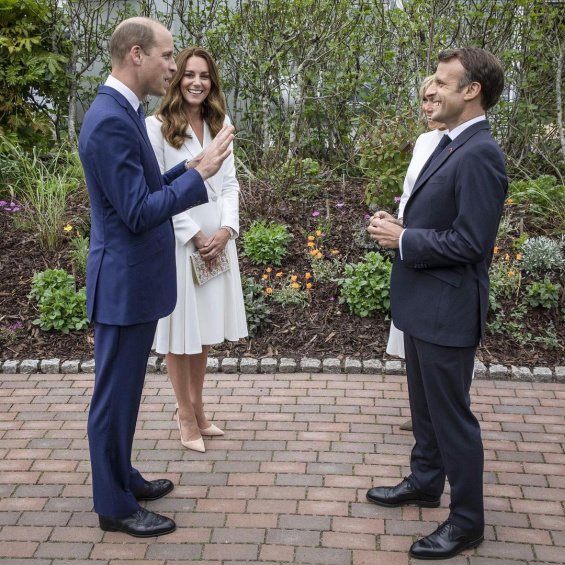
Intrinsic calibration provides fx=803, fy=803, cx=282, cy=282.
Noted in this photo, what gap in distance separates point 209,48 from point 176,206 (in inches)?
233

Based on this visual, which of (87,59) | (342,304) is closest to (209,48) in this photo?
(87,59)

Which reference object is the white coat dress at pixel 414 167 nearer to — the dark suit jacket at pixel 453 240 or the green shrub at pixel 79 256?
the dark suit jacket at pixel 453 240

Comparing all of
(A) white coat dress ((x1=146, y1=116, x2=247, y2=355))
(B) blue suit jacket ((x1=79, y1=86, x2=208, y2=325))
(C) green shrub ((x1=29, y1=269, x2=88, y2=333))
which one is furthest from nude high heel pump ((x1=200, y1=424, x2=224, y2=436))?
(C) green shrub ((x1=29, y1=269, x2=88, y2=333))

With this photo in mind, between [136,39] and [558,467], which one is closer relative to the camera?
[136,39]

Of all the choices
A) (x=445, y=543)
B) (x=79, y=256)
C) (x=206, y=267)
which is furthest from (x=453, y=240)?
(x=79, y=256)

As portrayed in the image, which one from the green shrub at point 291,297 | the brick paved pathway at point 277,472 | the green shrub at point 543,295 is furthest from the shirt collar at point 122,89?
the green shrub at point 543,295

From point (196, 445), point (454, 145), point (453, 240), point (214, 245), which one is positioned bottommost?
point (196, 445)

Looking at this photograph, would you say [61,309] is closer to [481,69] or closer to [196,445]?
[196,445]

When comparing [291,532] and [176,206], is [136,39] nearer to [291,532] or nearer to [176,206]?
[176,206]

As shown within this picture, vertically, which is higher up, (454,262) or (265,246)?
(454,262)

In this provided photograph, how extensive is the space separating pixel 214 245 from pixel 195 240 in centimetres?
11

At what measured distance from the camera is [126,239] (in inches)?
134

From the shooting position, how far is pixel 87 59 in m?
8.77

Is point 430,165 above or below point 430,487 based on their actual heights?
above
